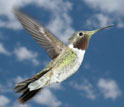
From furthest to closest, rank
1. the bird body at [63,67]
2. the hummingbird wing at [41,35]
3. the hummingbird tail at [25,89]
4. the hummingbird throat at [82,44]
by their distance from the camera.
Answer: the hummingbird wing at [41,35]
the hummingbird throat at [82,44]
the hummingbird tail at [25,89]
the bird body at [63,67]

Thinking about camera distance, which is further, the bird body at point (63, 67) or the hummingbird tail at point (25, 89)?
the hummingbird tail at point (25, 89)

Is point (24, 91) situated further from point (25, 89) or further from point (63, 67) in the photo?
point (63, 67)

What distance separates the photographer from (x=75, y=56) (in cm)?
206

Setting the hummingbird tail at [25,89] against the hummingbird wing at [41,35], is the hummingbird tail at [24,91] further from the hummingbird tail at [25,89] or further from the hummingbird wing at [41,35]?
the hummingbird wing at [41,35]

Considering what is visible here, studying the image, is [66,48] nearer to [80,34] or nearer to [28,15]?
[80,34]

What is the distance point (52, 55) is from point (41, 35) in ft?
0.93

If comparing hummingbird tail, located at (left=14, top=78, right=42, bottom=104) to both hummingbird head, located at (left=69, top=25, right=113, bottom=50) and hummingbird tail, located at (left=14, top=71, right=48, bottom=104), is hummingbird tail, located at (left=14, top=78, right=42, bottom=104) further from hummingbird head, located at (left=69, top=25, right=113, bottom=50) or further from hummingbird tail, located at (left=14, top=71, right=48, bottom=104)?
hummingbird head, located at (left=69, top=25, right=113, bottom=50)

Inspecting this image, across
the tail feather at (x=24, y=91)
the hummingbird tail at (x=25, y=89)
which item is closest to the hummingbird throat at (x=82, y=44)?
the hummingbird tail at (x=25, y=89)

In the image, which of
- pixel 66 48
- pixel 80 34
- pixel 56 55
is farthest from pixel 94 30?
pixel 56 55

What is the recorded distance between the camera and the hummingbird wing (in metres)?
2.25

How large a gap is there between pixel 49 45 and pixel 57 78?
0.62m

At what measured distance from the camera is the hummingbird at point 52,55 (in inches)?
72.4

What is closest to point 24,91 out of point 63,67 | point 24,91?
point 24,91

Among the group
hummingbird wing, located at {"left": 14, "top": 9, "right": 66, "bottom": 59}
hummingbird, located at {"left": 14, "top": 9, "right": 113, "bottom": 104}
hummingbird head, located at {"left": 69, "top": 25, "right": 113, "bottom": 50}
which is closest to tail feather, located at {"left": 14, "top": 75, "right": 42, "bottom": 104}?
hummingbird, located at {"left": 14, "top": 9, "right": 113, "bottom": 104}
